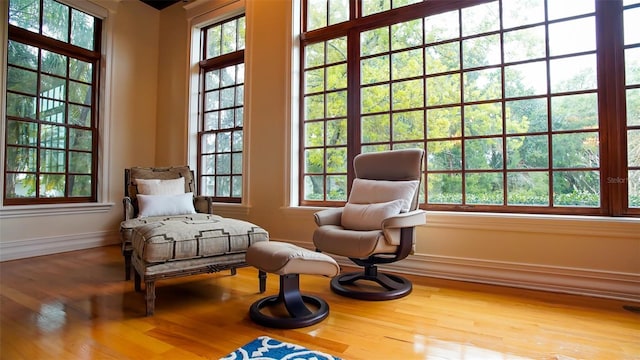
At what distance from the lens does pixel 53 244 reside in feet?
11.8

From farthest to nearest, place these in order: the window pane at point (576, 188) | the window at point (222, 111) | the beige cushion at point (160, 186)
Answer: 1. the window at point (222, 111)
2. the beige cushion at point (160, 186)
3. the window pane at point (576, 188)

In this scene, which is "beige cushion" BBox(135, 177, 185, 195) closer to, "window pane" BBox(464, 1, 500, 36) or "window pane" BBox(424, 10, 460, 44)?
"window pane" BBox(424, 10, 460, 44)

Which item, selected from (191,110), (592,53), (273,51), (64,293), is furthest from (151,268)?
(592,53)

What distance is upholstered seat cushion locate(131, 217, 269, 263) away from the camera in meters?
1.89

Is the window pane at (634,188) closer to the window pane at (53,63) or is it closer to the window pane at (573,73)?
the window pane at (573,73)

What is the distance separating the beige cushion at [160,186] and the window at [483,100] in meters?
1.28

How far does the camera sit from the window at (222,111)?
4.08 metres

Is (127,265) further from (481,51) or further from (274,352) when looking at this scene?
(481,51)

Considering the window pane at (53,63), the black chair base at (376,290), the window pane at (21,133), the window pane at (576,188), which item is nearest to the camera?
the black chair base at (376,290)

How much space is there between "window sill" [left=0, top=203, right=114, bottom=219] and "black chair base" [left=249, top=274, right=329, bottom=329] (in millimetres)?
3087

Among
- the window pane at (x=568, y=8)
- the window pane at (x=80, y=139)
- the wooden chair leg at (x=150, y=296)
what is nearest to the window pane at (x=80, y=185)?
the window pane at (x=80, y=139)

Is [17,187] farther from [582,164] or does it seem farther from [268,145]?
[582,164]

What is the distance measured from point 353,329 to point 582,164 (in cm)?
209

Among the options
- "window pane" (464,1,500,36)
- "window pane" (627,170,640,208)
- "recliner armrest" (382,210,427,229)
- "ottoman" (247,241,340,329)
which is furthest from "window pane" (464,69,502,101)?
"ottoman" (247,241,340,329)
